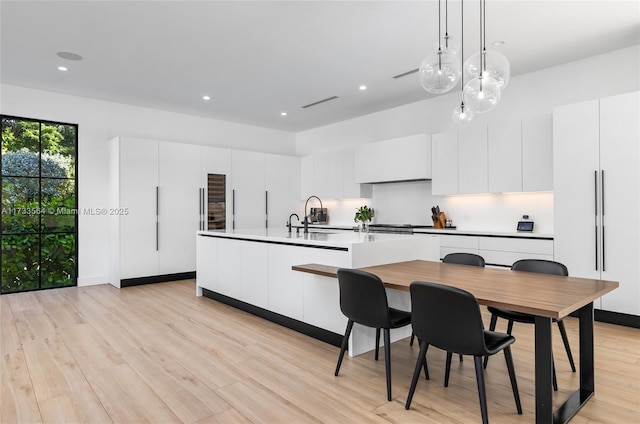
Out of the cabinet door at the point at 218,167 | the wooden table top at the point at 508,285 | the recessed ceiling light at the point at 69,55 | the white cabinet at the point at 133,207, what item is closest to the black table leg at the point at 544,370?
the wooden table top at the point at 508,285

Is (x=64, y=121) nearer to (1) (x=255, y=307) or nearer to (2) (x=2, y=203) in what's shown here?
(2) (x=2, y=203)

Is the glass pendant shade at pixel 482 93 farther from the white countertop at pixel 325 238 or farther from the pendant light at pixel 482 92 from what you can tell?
the white countertop at pixel 325 238

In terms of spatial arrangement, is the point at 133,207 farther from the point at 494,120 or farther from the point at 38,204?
the point at 494,120

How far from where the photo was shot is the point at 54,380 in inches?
107

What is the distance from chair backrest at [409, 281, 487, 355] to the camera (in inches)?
77.6

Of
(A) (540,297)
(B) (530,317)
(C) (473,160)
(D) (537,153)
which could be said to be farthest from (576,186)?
(A) (540,297)

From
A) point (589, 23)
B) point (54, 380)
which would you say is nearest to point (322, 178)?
point (589, 23)

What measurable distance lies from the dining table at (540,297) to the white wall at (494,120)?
2618mm

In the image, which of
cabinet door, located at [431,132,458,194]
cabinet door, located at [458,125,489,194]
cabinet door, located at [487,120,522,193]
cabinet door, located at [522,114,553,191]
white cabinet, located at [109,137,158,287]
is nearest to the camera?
cabinet door, located at [522,114,553,191]

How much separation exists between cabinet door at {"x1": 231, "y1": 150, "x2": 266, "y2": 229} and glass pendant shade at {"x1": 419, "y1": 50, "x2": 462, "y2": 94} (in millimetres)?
5152

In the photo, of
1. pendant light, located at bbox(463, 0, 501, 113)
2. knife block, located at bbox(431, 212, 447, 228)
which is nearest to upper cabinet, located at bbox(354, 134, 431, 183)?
knife block, located at bbox(431, 212, 447, 228)

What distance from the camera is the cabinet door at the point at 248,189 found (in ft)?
23.7

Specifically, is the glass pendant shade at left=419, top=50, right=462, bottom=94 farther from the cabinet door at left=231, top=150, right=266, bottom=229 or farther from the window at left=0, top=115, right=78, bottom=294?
the window at left=0, top=115, right=78, bottom=294

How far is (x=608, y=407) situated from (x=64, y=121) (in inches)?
278
